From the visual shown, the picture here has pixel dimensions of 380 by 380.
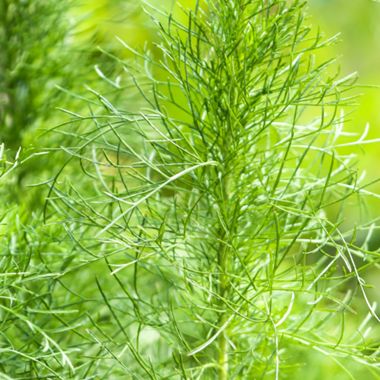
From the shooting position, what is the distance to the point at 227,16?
404mm

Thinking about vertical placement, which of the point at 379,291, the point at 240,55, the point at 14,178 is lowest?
the point at 379,291

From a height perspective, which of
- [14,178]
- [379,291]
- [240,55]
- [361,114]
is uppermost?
[240,55]

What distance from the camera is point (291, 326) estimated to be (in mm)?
458

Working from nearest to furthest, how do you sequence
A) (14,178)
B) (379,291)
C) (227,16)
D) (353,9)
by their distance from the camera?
(227,16) → (14,178) → (379,291) → (353,9)

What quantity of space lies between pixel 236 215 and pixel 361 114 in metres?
0.88

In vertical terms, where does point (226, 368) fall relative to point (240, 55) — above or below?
below

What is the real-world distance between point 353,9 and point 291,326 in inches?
43.3

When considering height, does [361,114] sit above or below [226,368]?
below

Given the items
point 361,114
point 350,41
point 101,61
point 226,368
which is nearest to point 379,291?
point 361,114

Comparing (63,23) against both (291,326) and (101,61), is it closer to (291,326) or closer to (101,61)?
(101,61)

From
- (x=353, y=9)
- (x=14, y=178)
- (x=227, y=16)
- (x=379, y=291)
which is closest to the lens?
(x=227, y=16)

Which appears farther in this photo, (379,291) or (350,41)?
(350,41)

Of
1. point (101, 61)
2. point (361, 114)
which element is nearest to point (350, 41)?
point (361, 114)

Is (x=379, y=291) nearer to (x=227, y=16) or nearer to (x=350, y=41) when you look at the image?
(x=350, y=41)
